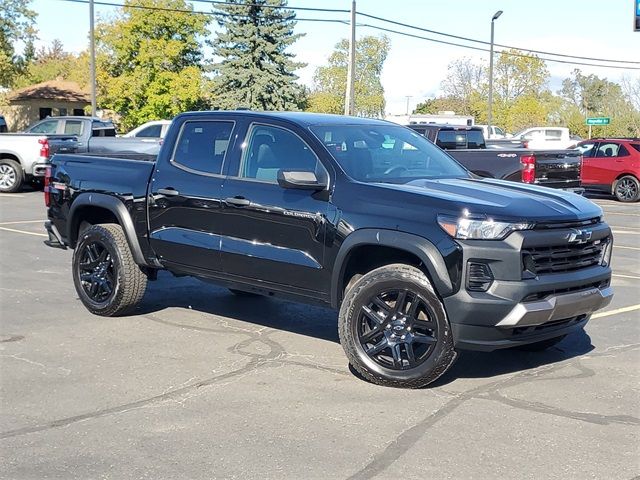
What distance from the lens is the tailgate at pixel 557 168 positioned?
1444cm

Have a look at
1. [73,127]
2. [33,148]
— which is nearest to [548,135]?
[73,127]

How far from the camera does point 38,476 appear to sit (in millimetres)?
4043

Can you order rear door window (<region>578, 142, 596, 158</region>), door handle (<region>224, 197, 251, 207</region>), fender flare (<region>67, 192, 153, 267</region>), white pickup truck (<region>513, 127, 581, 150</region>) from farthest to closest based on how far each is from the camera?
1. white pickup truck (<region>513, 127, 581, 150</region>)
2. rear door window (<region>578, 142, 596, 158</region>)
3. fender flare (<region>67, 192, 153, 267</region>)
4. door handle (<region>224, 197, 251, 207</region>)

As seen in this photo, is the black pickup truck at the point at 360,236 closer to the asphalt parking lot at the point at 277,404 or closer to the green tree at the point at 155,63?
the asphalt parking lot at the point at 277,404

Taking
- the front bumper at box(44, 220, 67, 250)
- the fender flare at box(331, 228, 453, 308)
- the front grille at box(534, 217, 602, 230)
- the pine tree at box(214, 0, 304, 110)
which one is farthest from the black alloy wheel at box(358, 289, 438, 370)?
the pine tree at box(214, 0, 304, 110)

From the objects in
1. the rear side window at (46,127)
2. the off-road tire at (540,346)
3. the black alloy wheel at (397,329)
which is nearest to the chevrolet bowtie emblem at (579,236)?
the black alloy wheel at (397,329)

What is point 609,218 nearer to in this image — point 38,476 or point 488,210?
point 488,210

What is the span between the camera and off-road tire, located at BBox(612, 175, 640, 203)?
2188 centimetres

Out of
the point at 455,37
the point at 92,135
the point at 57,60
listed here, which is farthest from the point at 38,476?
the point at 57,60

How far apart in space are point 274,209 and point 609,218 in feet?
43.2

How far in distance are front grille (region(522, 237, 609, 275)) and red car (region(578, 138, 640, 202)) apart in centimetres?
1722

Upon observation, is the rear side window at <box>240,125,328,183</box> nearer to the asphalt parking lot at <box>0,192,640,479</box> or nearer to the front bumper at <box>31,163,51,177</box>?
the asphalt parking lot at <box>0,192,640,479</box>

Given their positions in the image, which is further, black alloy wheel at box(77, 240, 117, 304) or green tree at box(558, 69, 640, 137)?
green tree at box(558, 69, 640, 137)

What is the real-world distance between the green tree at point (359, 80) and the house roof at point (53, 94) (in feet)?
84.4
